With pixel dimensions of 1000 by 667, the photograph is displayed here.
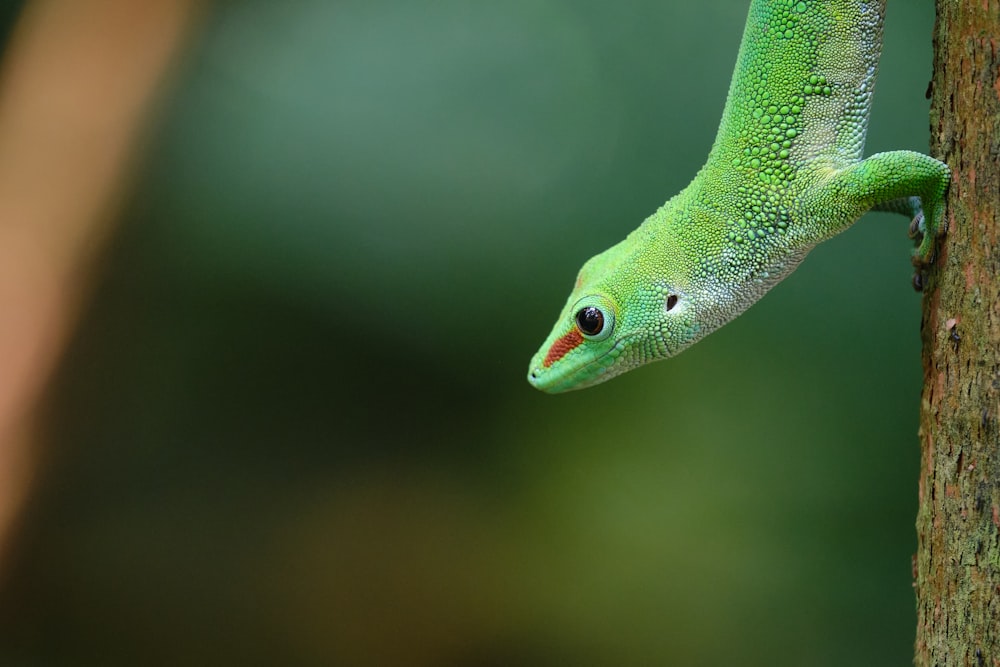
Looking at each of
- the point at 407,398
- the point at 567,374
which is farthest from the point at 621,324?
the point at 407,398

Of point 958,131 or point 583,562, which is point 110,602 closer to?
point 583,562

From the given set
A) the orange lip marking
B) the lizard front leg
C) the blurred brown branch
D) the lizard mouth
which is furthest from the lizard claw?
the blurred brown branch

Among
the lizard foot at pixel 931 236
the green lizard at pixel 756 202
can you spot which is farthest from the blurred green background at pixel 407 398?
the lizard foot at pixel 931 236

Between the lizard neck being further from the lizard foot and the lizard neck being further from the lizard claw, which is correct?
the lizard foot

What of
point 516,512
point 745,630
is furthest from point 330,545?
point 745,630

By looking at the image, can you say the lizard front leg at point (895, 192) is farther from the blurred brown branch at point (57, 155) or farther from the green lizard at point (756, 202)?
the blurred brown branch at point (57, 155)

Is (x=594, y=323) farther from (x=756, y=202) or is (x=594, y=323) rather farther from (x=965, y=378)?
(x=965, y=378)

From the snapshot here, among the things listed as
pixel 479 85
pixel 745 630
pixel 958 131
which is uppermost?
pixel 479 85
